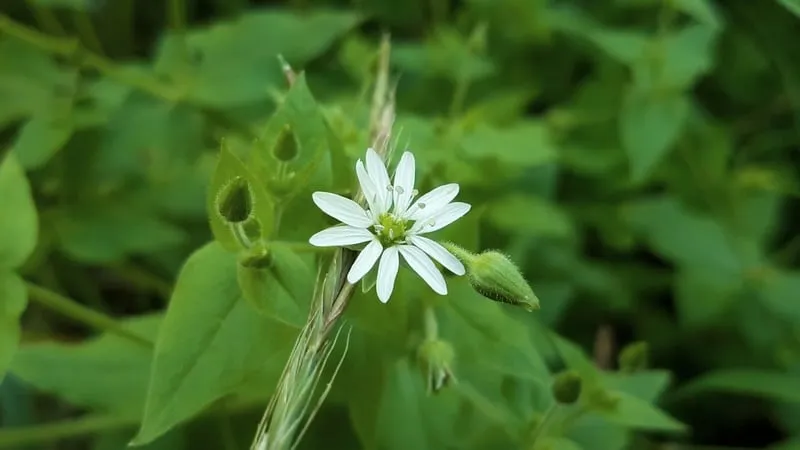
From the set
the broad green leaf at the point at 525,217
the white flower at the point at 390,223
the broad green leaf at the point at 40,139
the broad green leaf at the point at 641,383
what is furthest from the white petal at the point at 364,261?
the broad green leaf at the point at 40,139

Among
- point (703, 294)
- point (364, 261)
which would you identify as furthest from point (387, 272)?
point (703, 294)

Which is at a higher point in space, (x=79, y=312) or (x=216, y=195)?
(x=216, y=195)

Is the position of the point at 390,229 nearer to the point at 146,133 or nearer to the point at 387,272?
the point at 387,272

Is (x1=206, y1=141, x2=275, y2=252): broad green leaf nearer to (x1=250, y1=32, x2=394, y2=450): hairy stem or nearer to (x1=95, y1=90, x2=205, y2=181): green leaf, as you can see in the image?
(x1=250, y1=32, x2=394, y2=450): hairy stem

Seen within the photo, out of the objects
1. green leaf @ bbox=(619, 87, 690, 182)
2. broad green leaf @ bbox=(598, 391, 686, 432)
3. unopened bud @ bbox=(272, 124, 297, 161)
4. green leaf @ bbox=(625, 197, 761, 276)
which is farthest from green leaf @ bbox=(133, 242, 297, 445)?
green leaf @ bbox=(625, 197, 761, 276)

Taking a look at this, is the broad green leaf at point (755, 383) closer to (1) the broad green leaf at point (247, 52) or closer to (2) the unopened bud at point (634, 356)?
(2) the unopened bud at point (634, 356)

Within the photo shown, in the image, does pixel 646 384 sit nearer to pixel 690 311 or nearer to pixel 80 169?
pixel 690 311
